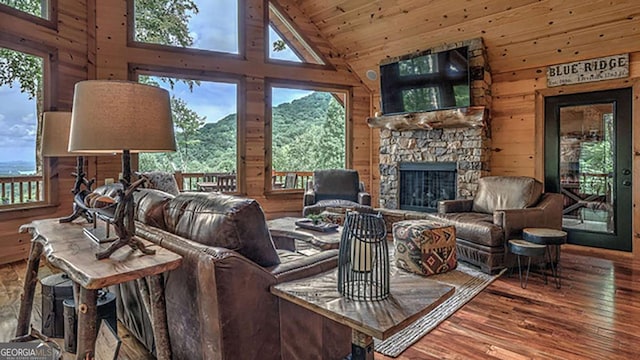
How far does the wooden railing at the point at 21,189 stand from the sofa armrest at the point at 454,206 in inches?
191

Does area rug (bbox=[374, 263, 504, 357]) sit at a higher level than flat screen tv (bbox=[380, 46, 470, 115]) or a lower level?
lower

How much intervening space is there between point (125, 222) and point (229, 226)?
0.50m

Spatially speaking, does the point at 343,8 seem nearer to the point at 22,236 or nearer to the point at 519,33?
the point at 519,33

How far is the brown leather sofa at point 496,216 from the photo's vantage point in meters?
3.64

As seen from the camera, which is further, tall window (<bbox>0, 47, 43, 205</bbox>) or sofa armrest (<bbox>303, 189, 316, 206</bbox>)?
sofa armrest (<bbox>303, 189, 316, 206</bbox>)

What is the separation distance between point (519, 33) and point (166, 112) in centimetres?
472

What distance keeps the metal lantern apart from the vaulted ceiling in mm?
4246

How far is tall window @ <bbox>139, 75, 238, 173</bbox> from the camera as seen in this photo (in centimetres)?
560

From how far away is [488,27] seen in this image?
15.9ft

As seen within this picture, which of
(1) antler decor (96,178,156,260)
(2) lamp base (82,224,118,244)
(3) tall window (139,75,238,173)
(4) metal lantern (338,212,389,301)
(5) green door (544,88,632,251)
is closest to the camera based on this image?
(4) metal lantern (338,212,389,301)

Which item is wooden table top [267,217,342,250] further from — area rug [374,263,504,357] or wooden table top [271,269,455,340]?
wooden table top [271,269,455,340]

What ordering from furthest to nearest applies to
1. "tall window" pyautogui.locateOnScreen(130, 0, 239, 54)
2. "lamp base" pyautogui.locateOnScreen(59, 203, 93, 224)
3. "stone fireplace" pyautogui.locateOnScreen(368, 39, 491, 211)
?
"tall window" pyautogui.locateOnScreen(130, 0, 239, 54) < "stone fireplace" pyautogui.locateOnScreen(368, 39, 491, 211) < "lamp base" pyautogui.locateOnScreen(59, 203, 93, 224)

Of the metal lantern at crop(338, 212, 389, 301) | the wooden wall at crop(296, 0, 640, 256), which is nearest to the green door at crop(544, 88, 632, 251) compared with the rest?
the wooden wall at crop(296, 0, 640, 256)

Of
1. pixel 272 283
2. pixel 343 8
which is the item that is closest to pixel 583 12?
pixel 343 8
